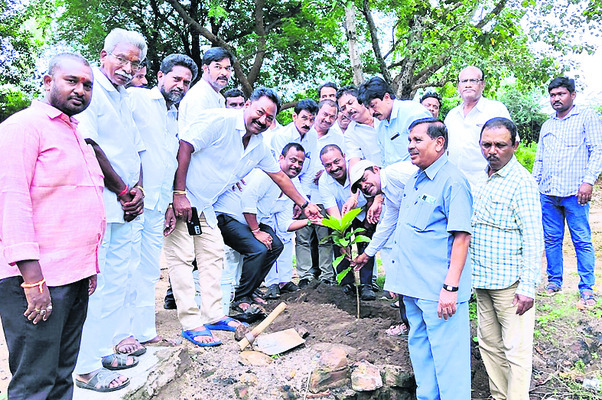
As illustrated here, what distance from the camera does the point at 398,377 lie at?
12.0 feet

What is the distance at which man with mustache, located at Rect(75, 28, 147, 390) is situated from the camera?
9.96 ft

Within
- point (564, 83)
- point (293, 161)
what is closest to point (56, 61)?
point (293, 161)

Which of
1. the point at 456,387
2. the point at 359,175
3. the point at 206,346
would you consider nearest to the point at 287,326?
the point at 206,346

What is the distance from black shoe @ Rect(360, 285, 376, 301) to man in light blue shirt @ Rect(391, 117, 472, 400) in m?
2.07

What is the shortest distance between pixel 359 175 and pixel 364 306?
1.56 meters

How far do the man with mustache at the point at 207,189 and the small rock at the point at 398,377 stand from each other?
4.39ft

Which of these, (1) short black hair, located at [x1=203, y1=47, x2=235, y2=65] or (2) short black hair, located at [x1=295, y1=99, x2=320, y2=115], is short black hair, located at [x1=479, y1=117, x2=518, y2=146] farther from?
(2) short black hair, located at [x1=295, y1=99, x2=320, y2=115]

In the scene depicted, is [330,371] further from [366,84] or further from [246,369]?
[366,84]

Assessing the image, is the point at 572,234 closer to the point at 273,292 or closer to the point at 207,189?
the point at 273,292

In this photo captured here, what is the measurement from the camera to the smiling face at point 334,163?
5250mm

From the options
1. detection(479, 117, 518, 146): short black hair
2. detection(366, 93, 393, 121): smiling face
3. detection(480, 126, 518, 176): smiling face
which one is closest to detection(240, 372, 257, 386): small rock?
detection(480, 126, 518, 176): smiling face

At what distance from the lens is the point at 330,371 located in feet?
11.6

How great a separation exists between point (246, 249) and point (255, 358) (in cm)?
129

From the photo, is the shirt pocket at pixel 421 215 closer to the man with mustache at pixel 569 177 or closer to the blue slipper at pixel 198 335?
the blue slipper at pixel 198 335
